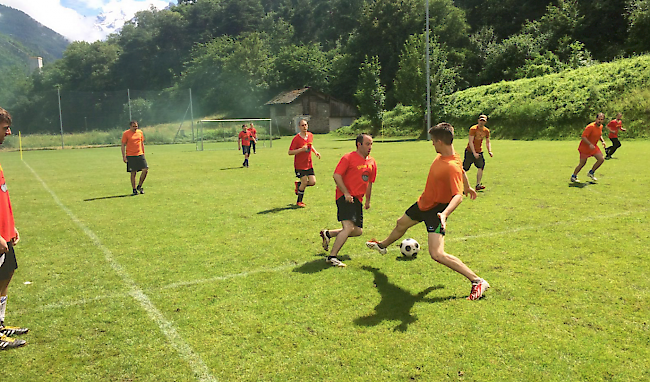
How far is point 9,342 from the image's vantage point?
13.3ft

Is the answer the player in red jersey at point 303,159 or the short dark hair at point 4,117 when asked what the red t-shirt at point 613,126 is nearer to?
the player in red jersey at point 303,159

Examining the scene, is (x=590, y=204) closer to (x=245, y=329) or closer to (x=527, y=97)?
(x=245, y=329)

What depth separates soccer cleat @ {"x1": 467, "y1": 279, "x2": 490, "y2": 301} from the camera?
4.86 m

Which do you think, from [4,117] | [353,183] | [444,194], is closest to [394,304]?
[444,194]

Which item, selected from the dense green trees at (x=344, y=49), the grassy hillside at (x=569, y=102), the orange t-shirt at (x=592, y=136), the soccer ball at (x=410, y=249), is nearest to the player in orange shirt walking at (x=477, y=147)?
the orange t-shirt at (x=592, y=136)

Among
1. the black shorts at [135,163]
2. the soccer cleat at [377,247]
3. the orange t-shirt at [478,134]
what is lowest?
the soccer cleat at [377,247]

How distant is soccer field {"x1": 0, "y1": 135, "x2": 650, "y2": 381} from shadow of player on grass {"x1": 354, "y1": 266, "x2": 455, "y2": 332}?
2 centimetres

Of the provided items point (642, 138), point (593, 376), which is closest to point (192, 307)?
point (593, 376)

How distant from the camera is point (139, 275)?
19.4 ft

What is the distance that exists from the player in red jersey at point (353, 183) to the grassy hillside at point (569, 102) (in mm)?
28613

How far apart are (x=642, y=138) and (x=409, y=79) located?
1824 cm

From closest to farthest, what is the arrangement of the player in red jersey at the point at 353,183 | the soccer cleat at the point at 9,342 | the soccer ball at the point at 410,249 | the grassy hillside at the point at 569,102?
the soccer cleat at the point at 9,342
the player in red jersey at the point at 353,183
the soccer ball at the point at 410,249
the grassy hillside at the point at 569,102

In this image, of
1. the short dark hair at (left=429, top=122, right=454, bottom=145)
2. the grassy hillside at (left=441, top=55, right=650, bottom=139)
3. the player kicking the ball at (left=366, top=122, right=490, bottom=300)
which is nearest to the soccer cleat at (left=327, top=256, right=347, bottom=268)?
the player kicking the ball at (left=366, top=122, right=490, bottom=300)

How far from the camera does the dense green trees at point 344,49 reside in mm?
44500
